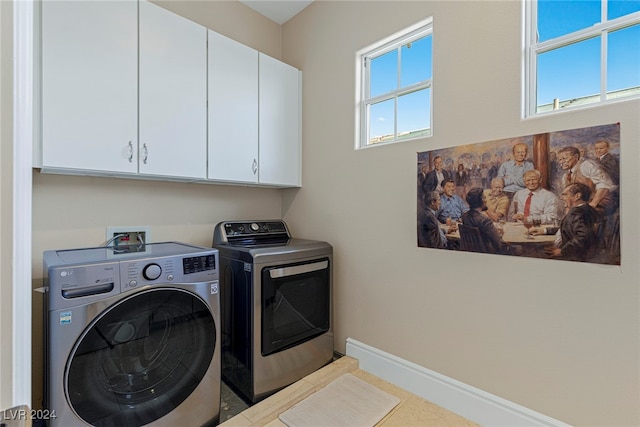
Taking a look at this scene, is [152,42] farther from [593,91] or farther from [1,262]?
[593,91]

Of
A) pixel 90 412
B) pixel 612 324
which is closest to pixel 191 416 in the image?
pixel 90 412

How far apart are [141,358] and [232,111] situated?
1500mm

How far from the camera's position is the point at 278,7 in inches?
94.6

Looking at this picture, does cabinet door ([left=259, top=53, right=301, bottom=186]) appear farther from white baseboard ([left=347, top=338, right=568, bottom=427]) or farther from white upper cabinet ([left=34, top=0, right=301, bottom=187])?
white baseboard ([left=347, top=338, right=568, bottom=427])

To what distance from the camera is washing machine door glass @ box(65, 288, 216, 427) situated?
1.18 metres

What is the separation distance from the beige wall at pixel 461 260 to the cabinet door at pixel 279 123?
92mm

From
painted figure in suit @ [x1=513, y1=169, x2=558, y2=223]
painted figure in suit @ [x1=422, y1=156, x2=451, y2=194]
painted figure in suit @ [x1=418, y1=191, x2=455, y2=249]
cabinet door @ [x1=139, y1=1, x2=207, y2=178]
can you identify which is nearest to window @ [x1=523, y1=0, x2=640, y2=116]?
painted figure in suit @ [x1=513, y1=169, x2=558, y2=223]

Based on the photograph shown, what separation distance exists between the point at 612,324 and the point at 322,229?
163cm

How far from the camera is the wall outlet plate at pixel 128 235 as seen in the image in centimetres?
175

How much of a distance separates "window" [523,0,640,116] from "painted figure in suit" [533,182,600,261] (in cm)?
40

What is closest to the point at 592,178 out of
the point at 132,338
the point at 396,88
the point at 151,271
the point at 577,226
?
the point at 577,226

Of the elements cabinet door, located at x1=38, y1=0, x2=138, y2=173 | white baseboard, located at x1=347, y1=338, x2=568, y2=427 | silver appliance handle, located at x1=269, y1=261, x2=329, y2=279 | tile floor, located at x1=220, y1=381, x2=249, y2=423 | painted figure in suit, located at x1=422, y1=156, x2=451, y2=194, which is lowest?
tile floor, located at x1=220, y1=381, x2=249, y2=423

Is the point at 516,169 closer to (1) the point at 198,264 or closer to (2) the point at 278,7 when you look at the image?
(1) the point at 198,264

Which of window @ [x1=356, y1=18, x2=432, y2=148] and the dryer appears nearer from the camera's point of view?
the dryer
